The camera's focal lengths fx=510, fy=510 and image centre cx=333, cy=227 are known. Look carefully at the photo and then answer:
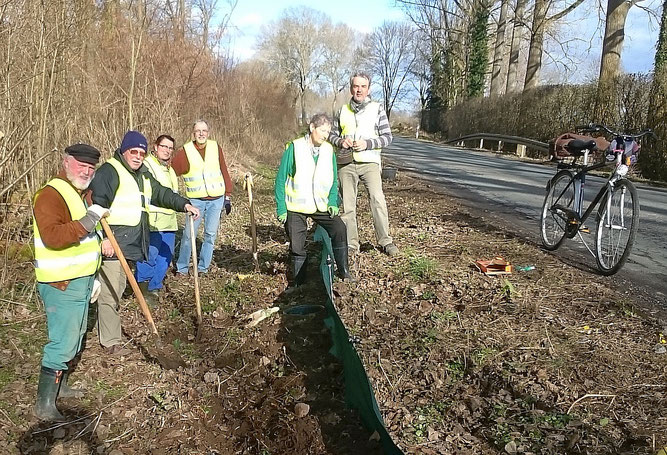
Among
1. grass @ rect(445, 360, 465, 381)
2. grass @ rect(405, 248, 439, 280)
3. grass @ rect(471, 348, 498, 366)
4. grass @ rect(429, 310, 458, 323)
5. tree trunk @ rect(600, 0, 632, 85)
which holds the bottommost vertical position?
grass @ rect(445, 360, 465, 381)

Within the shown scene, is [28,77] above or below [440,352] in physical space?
above

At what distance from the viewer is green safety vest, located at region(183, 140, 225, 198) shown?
252 inches

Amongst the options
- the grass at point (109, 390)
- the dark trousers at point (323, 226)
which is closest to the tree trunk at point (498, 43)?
the dark trousers at point (323, 226)

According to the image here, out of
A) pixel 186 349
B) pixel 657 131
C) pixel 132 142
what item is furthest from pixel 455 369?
pixel 657 131

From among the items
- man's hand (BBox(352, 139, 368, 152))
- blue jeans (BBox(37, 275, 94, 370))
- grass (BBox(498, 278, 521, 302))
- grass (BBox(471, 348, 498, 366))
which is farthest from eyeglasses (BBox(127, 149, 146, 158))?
grass (BBox(498, 278, 521, 302))

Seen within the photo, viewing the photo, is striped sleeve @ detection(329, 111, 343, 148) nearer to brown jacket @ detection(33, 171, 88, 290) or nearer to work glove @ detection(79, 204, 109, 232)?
work glove @ detection(79, 204, 109, 232)

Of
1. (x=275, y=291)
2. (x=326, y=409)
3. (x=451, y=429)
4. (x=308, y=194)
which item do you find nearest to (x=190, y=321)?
(x=275, y=291)

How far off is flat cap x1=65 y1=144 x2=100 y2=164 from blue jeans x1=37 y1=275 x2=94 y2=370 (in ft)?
2.74

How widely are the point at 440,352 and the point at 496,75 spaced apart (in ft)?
109

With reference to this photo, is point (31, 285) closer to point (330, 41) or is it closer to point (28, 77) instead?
point (28, 77)

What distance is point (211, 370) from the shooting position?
4.22 metres

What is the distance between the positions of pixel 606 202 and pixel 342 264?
9.63 feet

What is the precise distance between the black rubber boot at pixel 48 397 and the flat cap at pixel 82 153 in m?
1.47

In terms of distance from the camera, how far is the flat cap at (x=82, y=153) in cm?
341
